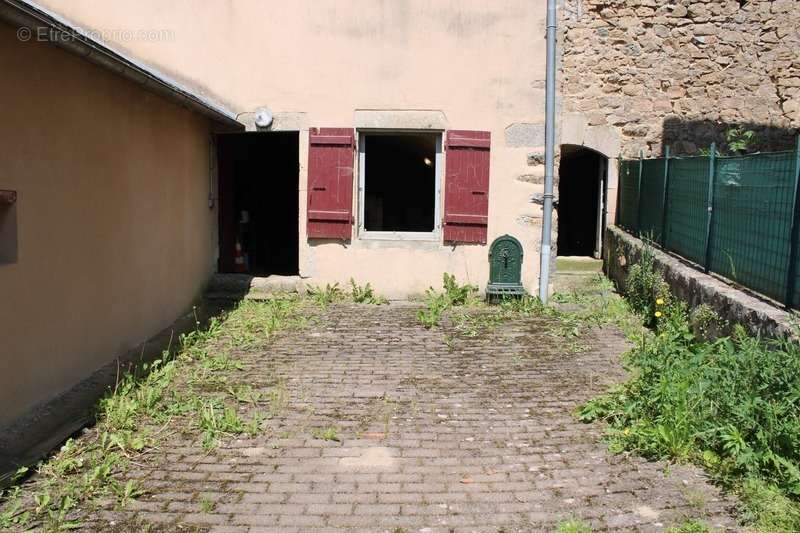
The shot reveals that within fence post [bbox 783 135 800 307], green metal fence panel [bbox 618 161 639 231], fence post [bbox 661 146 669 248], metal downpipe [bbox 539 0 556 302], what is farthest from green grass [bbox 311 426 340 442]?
green metal fence panel [bbox 618 161 639 231]

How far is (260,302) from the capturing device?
27.2 ft

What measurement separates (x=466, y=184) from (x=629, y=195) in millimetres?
2821

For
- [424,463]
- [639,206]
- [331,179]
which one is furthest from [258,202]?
[424,463]

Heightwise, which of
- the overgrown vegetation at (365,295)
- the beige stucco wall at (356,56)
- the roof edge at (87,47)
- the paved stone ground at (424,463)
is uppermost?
the beige stucco wall at (356,56)

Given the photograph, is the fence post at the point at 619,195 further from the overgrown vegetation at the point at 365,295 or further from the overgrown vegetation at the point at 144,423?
the overgrown vegetation at the point at 144,423

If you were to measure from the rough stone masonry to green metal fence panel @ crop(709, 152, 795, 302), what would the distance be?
429 cm

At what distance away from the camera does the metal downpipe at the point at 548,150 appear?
26.4 ft

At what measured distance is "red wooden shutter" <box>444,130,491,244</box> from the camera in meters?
8.22

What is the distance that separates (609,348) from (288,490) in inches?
149

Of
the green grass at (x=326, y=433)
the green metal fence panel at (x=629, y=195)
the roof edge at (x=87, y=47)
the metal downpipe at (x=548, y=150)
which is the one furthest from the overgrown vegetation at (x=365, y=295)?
the green grass at (x=326, y=433)

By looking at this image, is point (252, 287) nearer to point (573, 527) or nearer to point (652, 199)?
point (652, 199)

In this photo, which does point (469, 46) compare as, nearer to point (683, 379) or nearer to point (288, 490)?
point (683, 379)

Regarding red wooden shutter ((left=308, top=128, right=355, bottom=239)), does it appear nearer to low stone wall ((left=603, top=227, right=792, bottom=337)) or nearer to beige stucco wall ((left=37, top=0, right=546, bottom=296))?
beige stucco wall ((left=37, top=0, right=546, bottom=296))

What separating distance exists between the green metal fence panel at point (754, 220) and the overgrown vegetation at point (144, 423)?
3731mm
